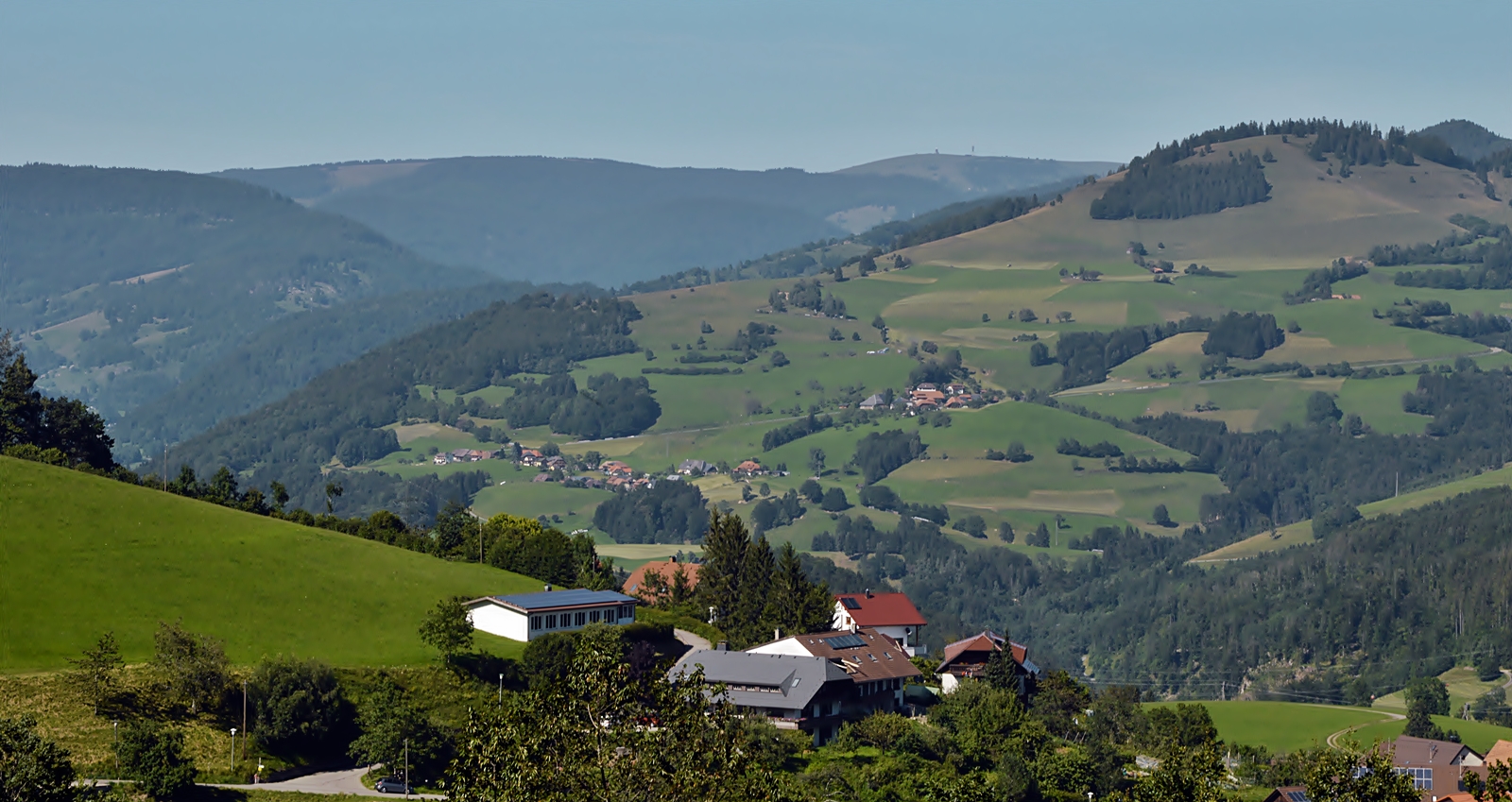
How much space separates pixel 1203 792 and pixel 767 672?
206 ft

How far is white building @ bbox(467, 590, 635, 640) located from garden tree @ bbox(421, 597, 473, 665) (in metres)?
7.20

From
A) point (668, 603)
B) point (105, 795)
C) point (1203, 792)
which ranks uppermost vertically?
point (1203, 792)

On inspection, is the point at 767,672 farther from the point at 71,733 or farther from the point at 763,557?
the point at 71,733

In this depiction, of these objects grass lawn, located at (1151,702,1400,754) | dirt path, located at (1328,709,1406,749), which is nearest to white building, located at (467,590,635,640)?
grass lawn, located at (1151,702,1400,754)

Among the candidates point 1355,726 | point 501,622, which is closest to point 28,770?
point 501,622

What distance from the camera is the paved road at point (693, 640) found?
389 feet

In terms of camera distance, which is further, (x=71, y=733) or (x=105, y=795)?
(x=71, y=733)

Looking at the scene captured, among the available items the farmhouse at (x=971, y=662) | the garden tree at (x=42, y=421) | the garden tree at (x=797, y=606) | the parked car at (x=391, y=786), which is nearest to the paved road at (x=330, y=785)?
the parked car at (x=391, y=786)

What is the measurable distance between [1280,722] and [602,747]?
5123 inches

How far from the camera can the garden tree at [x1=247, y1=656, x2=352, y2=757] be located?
278 feet

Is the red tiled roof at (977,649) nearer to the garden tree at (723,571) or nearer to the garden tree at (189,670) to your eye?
the garden tree at (723,571)

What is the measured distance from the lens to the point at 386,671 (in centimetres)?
9494

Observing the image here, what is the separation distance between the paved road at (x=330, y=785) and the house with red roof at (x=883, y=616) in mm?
55366

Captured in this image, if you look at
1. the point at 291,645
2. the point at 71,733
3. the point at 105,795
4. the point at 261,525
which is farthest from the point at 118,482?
the point at 105,795
